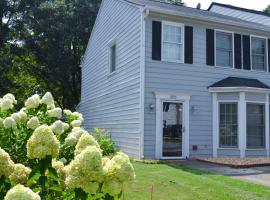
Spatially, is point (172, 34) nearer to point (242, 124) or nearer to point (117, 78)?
point (117, 78)

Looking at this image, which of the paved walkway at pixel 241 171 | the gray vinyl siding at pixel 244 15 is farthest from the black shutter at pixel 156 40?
the gray vinyl siding at pixel 244 15

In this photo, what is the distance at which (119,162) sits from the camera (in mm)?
2238

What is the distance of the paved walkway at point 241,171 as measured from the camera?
1013cm

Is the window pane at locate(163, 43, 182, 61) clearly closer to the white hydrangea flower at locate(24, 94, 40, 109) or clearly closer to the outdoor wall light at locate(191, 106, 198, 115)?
the outdoor wall light at locate(191, 106, 198, 115)

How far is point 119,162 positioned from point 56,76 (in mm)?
28500

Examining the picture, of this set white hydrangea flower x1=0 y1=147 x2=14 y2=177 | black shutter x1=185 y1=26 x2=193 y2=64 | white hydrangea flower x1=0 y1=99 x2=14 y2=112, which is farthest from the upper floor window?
white hydrangea flower x1=0 y1=147 x2=14 y2=177

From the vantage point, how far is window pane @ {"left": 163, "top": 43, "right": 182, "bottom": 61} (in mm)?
14773

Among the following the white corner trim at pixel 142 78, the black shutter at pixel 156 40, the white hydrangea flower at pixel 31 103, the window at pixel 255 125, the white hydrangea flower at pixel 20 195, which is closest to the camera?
the white hydrangea flower at pixel 20 195

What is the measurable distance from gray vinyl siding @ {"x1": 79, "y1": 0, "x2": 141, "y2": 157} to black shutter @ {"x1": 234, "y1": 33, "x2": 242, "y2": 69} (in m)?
4.45

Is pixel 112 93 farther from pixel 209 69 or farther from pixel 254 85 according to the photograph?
pixel 254 85

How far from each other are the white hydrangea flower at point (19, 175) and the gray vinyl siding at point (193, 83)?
37.6 ft

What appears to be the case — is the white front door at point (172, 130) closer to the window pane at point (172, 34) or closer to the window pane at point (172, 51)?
the window pane at point (172, 51)

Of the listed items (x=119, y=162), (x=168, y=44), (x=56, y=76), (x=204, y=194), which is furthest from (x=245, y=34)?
(x=56, y=76)

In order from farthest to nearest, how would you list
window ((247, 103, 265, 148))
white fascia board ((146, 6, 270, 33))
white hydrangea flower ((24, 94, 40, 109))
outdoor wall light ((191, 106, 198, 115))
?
window ((247, 103, 265, 148))
outdoor wall light ((191, 106, 198, 115))
white fascia board ((146, 6, 270, 33))
white hydrangea flower ((24, 94, 40, 109))
